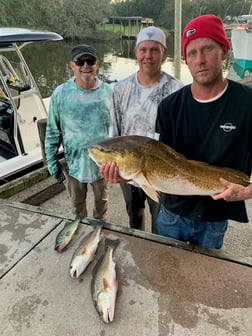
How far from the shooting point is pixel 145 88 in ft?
8.57

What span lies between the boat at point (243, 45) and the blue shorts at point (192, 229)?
896 inches

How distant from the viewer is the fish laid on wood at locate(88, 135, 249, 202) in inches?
71.7

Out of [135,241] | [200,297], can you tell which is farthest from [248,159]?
[135,241]

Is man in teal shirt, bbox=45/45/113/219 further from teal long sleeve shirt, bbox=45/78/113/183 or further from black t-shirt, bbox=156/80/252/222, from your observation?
black t-shirt, bbox=156/80/252/222

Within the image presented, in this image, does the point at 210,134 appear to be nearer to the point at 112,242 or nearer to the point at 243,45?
the point at 112,242

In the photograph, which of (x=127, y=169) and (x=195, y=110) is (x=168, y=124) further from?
(x=127, y=169)

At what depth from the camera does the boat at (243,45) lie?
2172cm

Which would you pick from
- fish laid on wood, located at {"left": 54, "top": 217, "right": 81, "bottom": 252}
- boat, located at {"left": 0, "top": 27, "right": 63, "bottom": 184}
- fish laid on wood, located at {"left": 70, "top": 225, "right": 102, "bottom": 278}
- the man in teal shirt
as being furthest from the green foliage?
fish laid on wood, located at {"left": 70, "top": 225, "right": 102, "bottom": 278}

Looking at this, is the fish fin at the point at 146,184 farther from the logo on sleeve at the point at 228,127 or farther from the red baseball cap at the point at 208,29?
the red baseball cap at the point at 208,29

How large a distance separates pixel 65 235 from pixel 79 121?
120cm

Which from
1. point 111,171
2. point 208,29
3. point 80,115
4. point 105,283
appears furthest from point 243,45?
point 105,283

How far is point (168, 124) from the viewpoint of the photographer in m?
2.04

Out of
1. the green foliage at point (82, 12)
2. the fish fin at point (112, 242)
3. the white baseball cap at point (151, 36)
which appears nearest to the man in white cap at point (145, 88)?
the white baseball cap at point (151, 36)

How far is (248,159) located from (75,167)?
1895 millimetres
